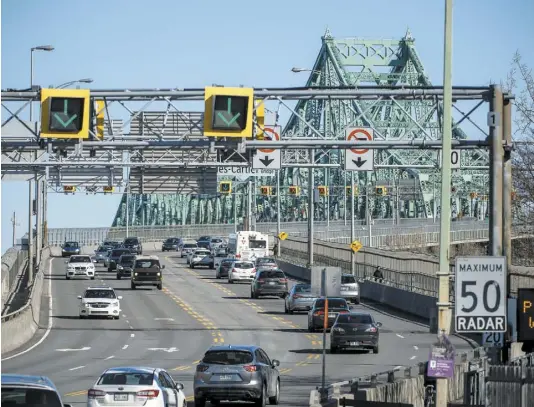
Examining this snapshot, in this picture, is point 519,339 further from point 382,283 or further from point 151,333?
point 382,283

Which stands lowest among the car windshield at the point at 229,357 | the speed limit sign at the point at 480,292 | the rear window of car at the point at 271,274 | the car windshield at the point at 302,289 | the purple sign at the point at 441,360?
the car windshield at the point at 302,289

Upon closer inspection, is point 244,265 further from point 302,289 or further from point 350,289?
point 302,289

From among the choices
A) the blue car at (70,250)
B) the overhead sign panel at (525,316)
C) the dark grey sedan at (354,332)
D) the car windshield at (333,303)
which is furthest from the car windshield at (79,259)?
the overhead sign panel at (525,316)

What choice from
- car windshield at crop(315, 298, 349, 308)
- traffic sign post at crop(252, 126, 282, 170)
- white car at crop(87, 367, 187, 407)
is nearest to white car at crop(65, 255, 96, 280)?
traffic sign post at crop(252, 126, 282, 170)

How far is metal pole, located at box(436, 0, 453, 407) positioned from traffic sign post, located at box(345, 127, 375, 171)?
90.1 ft

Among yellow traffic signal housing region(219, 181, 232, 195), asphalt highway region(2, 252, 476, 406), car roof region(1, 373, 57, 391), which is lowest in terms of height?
asphalt highway region(2, 252, 476, 406)

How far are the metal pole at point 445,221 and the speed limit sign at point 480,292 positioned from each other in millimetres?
323

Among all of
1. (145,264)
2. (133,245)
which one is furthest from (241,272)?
(133,245)

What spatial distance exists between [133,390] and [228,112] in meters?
15.4

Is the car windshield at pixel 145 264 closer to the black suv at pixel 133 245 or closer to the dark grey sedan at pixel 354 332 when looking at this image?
the dark grey sedan at pixel 354 332

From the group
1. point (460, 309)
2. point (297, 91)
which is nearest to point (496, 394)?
point (460, 309)

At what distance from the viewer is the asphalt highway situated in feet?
129

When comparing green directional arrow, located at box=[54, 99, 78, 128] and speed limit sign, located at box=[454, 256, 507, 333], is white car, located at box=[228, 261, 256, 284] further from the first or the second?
speed limit sign, located at box=[454, 256, 507, 333]

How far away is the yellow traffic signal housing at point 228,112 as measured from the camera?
1553 inches
